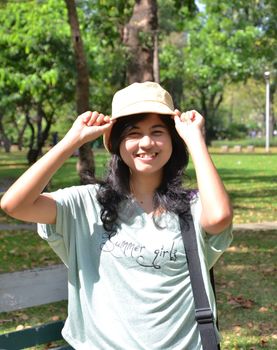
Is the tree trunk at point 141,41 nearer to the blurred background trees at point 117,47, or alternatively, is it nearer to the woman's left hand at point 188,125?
the blurred background trees at point 117,47

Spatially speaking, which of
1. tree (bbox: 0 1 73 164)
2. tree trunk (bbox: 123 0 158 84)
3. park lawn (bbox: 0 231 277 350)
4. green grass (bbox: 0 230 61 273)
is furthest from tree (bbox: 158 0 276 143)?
park lawn (bbox: 0 231 277 350)

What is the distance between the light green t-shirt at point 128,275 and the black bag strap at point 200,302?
0.02 metres

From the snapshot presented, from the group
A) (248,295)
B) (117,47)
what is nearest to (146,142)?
(248,295)

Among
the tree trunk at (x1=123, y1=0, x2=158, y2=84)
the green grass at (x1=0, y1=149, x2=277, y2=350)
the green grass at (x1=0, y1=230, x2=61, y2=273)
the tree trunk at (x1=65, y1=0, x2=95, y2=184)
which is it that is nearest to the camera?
the green grass at (x1=0, y1=149, x2=277, y2=350)

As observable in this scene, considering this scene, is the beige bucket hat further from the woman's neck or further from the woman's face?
the woman's neck

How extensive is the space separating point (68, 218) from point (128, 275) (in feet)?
0.99

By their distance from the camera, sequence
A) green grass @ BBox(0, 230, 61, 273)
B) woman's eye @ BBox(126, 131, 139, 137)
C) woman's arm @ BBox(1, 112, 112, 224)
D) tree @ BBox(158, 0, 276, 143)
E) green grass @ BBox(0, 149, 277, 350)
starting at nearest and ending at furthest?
woman's arm @ BBox(1, 112, 112, 224) → woman's eye @ BBox(126, 131, 139, 137) → green grass @ BBox(0, 149, 277, 350) → green grass @ BBox(0, 230, 61, 273) → tree @ BBox(158, 0, 276, 143)

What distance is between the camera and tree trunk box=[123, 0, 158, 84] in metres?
12.3

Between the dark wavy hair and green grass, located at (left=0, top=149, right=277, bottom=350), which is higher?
the dark wavy hair

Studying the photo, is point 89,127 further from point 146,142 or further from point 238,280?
point 238,280

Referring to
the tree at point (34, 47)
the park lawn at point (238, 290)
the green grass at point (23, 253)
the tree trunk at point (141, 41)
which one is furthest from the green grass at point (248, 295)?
the tree at point (34, 47)

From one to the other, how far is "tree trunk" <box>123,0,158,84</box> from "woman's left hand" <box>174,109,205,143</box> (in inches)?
396

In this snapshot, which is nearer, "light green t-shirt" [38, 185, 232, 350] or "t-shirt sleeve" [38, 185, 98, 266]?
"light green t-shirt" [38, 185, 232, 350]

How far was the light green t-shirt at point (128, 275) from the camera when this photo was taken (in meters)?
2.17
